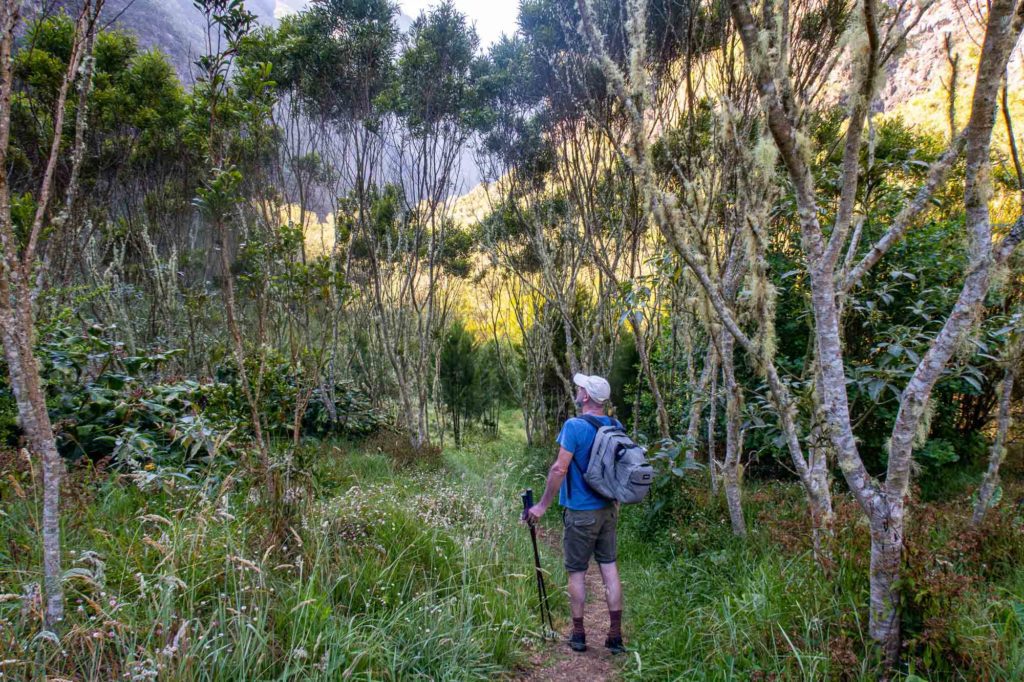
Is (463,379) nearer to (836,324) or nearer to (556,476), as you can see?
(556,476)

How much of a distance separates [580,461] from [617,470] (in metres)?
0.24

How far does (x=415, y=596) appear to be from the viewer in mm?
3035

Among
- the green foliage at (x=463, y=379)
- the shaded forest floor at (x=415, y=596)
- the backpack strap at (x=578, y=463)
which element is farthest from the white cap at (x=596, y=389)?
the green foliage at (x=463, y=379)

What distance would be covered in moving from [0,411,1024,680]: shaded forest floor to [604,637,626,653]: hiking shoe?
7cm

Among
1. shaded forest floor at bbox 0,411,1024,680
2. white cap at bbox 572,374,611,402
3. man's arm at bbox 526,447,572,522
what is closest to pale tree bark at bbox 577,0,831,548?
shaded forest floor at bbox 0,411,1024,680

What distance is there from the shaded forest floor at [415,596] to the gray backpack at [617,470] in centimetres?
73

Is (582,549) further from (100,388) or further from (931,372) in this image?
(100,388)

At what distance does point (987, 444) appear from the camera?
5863 mm

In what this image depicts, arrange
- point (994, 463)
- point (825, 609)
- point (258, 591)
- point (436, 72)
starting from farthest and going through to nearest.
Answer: point (436, 72), point (994, 463), point (258, 591), point (825, 609)

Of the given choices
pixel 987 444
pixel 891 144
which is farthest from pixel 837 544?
pixel 891 144

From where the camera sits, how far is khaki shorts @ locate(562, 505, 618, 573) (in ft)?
10.7

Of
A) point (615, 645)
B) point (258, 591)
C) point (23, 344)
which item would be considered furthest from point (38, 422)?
point (615, 645)

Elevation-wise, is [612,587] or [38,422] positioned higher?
[38,422]

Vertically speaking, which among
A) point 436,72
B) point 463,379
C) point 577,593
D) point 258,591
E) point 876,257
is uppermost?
point 436,72
